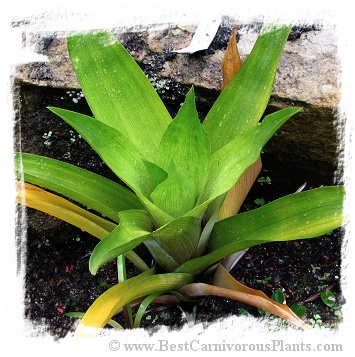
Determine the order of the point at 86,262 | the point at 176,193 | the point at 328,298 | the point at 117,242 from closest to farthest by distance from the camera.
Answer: the point at 117,242 → the point at 176,193 → the point at 328,298 → the point at 86,262

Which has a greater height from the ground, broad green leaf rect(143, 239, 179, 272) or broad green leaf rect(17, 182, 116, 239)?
broad green leaf rect(17, 182, 116, 239)

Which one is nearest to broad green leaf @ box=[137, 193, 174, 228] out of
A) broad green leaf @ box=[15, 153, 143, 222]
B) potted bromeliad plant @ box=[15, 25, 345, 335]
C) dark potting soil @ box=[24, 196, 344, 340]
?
potted bromeliad plant @ box=[15, 25, 345, 335]

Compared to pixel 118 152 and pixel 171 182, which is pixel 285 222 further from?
pixel 118 152

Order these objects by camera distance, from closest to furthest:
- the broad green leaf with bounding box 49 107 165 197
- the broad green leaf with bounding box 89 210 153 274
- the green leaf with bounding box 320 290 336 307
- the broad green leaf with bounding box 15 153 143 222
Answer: the broad green leaf with bounding box 89 210 153 274 → the broad green leaf with bounding box 49 107 165 197 → the broad green leaf with bounding box 15 153 143 222 → the green leaf with bounding box 320 290 336 307

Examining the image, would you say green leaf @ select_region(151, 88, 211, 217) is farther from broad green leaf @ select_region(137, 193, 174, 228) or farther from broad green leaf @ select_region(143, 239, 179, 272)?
broad green leaf @ select_region(143, 239, 179, 272)

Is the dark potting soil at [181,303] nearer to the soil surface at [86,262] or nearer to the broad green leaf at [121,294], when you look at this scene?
the soil surface at [86,262]

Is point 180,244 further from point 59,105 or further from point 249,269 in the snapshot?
point 59,105

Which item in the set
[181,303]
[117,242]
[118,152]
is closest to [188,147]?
[118,152]
